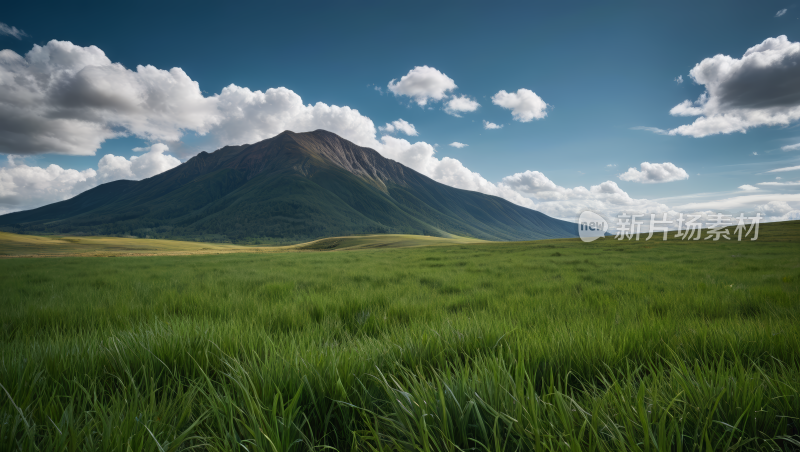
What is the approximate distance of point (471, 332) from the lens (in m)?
1.99

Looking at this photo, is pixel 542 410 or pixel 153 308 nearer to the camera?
pixel 542 410

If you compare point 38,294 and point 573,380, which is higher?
point 573,380

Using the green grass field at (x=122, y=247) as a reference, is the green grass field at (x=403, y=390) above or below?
above

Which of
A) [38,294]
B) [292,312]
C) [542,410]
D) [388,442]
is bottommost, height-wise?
[38,294]

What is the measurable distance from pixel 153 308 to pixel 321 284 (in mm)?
2955

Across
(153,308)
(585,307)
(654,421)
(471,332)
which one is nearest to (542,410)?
(654,421)

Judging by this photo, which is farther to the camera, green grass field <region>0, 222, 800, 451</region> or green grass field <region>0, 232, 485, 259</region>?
green grass field <region>0, 232, 485, 259</region>

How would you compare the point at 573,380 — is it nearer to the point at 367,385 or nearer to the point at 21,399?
the point at 367,385

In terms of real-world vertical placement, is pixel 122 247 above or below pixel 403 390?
below

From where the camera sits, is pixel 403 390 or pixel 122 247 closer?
pixel 403 390

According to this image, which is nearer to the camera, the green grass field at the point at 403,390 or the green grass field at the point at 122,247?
the green grass field at the point at 403,390

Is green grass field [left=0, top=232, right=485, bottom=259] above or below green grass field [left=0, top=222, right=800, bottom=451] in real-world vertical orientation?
below

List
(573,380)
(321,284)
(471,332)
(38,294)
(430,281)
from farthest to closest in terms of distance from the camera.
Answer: (430,281), (321,284), (38,294), (471,332), (573,380)

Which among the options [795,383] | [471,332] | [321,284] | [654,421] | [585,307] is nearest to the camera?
[654,421]
